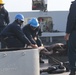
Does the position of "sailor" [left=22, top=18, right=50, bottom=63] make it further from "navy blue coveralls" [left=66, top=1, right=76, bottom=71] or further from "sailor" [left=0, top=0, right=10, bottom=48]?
"navy blue coveralls" [left=66, top=1, right=76, bottom=71]

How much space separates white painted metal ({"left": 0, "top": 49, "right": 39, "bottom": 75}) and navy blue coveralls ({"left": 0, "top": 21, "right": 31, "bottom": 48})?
99.8 inches

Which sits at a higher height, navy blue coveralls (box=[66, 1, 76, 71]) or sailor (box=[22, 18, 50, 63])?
navy blue coveralls (box=[66, 1, 76, 71])

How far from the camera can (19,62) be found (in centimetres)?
626

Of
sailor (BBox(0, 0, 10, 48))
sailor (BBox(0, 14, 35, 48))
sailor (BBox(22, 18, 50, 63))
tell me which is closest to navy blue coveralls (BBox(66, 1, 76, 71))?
sailor (BBox(0, 14, 35, 48))

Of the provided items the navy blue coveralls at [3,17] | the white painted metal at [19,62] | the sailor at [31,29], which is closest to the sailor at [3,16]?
the navy blue coveralls at [3,17]

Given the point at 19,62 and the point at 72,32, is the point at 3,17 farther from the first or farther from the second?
the point at 19,62

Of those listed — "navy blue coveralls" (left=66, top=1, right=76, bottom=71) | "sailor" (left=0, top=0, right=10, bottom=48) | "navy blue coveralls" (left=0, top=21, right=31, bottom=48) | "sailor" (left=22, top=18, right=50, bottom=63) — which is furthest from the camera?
"sailor" (left=0, top=0, right=10, bottom=48)

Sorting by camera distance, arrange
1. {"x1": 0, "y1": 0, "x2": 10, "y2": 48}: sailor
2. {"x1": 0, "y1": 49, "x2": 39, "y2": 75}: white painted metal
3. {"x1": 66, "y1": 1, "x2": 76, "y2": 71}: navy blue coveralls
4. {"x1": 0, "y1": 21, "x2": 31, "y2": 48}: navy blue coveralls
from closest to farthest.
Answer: {"x1": 0, "y1": 49, "x2": 39, "y2": 75}: white painted metal
{"x1": 66, "y1": 1, "x2": 76, "y2": 71}: navy blue coveralls
{"x1": 0, "y1": 21, "x2": 31, "y2": 48}: navy blue coveralls
{"x1": 0, "y1": 0, "x2": 10, "y2": 48}: sailor

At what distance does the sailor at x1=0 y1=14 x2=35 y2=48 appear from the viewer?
899 cm

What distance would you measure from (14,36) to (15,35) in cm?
12

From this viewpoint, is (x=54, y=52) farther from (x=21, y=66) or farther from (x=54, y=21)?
(x=54, y=21)

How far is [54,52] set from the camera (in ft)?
29.8

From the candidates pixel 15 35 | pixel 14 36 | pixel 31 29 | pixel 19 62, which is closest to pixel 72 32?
pixel 19 62

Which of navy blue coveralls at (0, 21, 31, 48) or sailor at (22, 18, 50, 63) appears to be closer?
navy blue coveralls at (0, 21, 31, 48)
